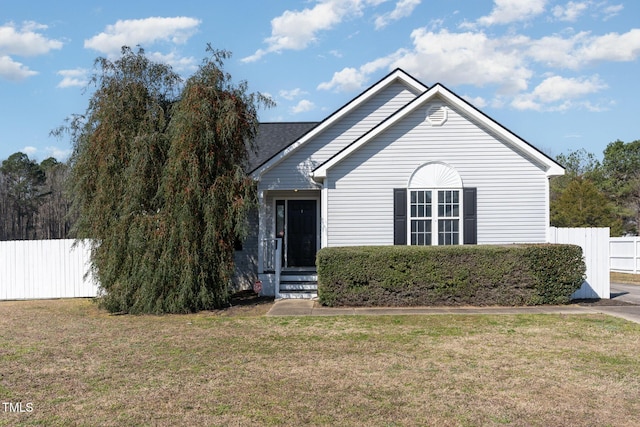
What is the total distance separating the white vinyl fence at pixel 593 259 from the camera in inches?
507

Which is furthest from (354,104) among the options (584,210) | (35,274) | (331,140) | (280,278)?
(584,210)

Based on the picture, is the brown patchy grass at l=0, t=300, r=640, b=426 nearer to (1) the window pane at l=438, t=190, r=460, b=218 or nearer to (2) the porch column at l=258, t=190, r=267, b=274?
(1) the window pane at l=438, t=190, r=460, b=218

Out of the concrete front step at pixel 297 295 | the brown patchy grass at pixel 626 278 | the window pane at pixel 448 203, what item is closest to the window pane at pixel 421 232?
the window pane at pixel 448 203

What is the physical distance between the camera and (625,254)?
75.3 feet

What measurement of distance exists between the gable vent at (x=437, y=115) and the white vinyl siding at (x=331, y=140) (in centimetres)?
235

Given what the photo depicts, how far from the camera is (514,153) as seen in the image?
13.1 metres

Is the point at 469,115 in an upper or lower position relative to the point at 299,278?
upper

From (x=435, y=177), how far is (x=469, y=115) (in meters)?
1.79

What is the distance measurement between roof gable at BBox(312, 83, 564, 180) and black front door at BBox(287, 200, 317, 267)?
106 inches

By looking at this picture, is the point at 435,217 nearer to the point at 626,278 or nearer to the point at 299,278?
the point at 299,278

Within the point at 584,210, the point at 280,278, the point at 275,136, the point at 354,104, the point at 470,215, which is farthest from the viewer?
the point at 584,210

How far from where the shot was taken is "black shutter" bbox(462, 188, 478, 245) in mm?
13031

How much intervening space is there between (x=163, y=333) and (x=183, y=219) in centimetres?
297

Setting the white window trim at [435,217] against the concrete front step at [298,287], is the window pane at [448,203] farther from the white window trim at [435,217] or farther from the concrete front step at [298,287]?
the concrete front step at [298,287]
